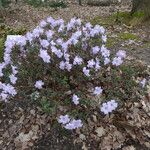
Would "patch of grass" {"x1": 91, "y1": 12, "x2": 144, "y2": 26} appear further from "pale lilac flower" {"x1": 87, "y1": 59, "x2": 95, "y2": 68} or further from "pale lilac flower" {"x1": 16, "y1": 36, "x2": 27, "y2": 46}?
"pale lilac flower" {"x1": 87, "y1": 59, "x2": 95, "y2": 68}

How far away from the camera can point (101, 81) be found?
551 cm

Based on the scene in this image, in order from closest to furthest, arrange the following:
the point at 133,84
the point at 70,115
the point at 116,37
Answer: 1. the point at 70,115
2. the point at 133,84
3. the point at 116,37

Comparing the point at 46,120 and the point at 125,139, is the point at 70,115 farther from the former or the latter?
the point at 125,139

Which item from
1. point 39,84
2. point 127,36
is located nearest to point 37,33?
point 39,84

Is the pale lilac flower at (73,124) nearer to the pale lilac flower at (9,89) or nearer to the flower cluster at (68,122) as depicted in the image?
the flower cluster at (68,122)

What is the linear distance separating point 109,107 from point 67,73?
71cm

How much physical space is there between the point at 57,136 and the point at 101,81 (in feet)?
2.81

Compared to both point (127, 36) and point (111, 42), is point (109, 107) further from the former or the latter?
point (127, 36)

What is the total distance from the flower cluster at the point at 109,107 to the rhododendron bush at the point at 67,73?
4 centimetres

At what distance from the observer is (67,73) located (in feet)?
17.7

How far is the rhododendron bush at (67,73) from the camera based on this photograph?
5254 mm

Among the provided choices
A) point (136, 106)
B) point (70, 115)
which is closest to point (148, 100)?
point (136, 106)

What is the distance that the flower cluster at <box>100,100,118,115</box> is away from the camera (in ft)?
16.5

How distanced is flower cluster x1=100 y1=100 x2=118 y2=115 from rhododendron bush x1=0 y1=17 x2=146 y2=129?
4 centimetres
